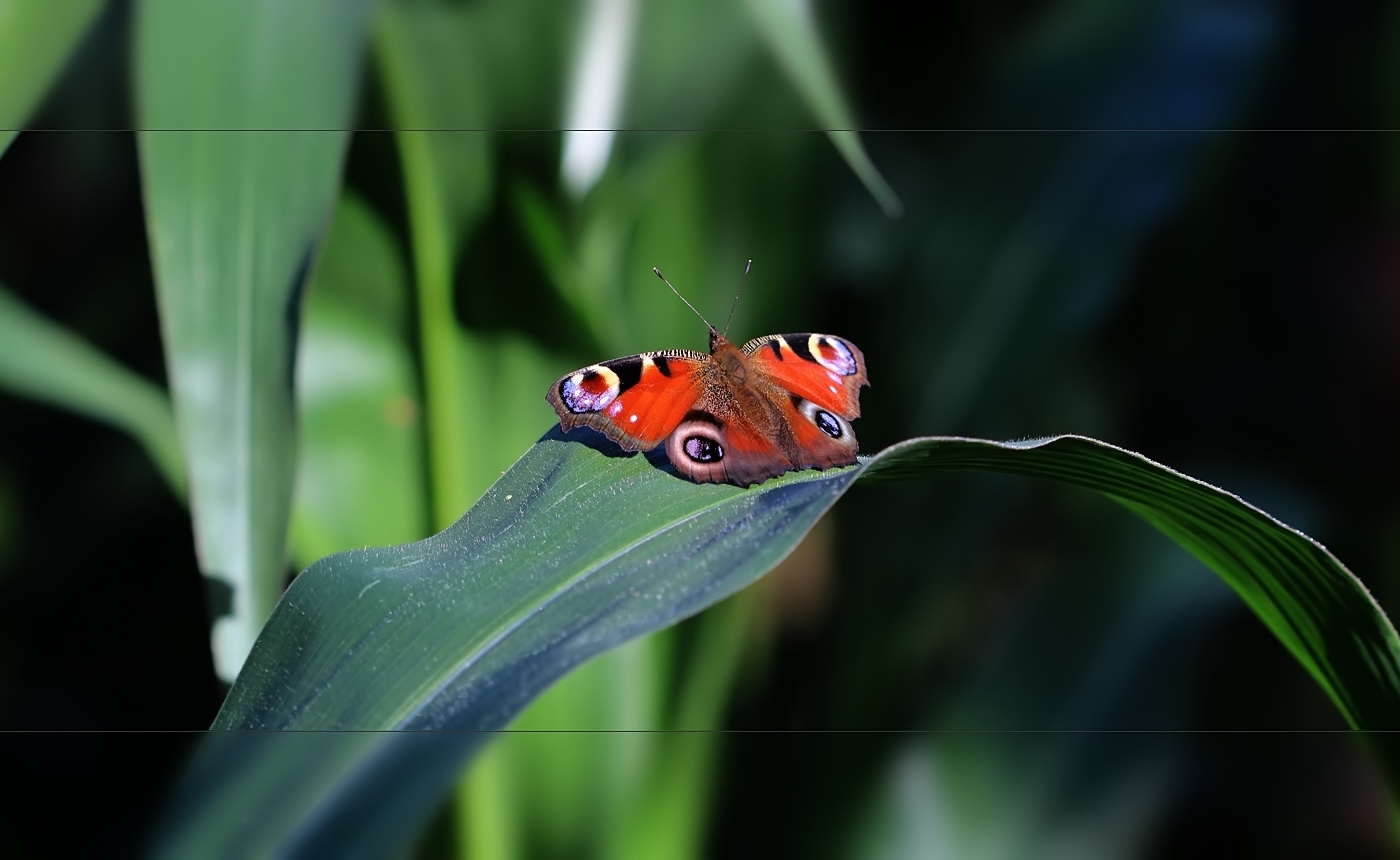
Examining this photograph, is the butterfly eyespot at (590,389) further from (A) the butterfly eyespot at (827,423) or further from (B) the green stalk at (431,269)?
(B) the green stalk at (431,269)

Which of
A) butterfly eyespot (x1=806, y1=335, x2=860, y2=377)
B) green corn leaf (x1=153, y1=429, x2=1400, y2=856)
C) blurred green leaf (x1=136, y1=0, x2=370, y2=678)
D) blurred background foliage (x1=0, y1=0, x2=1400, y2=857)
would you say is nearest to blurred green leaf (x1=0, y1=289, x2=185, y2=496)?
blurred background foliage (x1=0, y1=0, x2=1400, y2=857)

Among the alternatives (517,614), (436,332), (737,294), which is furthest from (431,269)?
(517,614)

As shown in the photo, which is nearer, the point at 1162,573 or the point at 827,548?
the point at 1162,573

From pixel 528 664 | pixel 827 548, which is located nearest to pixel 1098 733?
pixel 827 548

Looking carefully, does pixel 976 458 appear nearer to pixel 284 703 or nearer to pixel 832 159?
pixel 284 703

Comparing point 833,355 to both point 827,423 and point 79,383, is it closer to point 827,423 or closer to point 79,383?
point 827,423

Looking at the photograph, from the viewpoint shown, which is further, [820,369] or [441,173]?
[441,173]

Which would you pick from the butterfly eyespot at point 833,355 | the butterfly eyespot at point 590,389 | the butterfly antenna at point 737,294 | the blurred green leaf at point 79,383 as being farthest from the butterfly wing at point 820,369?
the blurred green leaf at point 79,383
